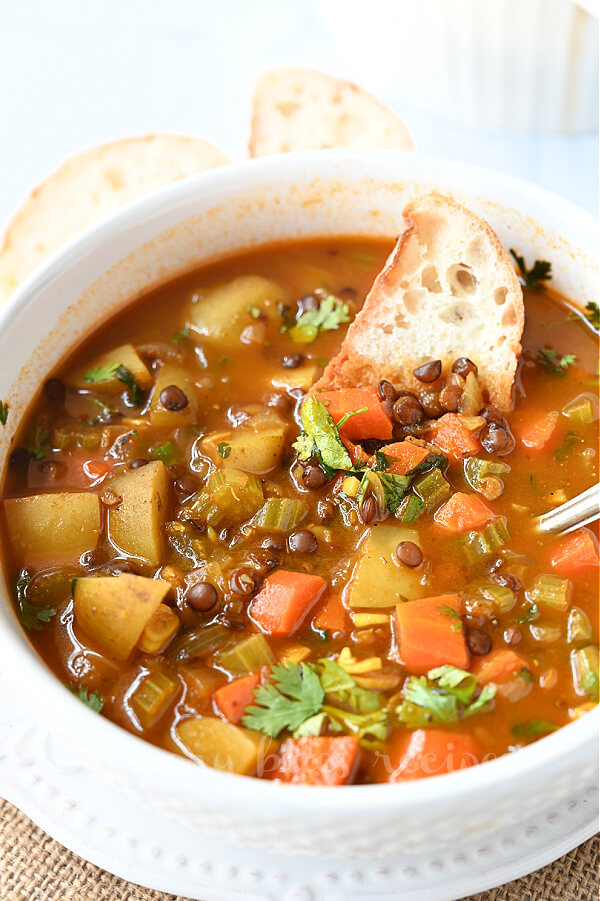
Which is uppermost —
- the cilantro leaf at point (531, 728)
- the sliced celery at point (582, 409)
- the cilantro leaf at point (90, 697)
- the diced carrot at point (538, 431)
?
the sliced celery at point (582, 409)

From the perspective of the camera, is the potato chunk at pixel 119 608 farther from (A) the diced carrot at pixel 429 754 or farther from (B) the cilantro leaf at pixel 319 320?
(B) the cilantro leaf at pixel 319 320

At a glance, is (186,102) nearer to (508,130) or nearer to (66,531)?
(508,130)

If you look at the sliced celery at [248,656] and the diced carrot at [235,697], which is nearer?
the diced carrot at [235,697]

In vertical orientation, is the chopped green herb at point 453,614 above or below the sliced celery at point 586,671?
above

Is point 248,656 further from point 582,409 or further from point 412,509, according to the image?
point 582,409

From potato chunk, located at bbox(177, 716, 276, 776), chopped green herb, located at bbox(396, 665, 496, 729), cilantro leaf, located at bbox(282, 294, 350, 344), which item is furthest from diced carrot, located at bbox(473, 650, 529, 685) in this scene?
cilantro leaf, located at bbox(282, 294, 350, 344)

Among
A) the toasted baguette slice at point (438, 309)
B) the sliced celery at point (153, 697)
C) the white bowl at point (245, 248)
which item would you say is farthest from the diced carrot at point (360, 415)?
the sliced celery at point (153, 697)
